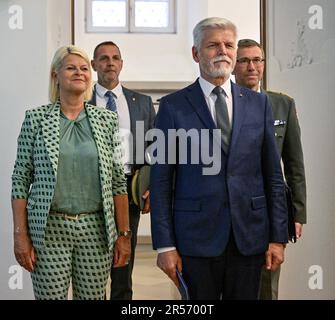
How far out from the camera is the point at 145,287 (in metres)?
4.50

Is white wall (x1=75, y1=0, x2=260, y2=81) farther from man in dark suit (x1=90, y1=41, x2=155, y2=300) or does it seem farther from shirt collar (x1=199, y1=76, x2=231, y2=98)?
shirt collar (x1=199, y1=76, x2=231, y2=98)

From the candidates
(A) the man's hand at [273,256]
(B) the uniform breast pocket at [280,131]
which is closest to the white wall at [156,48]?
(B) the uniform breast pocket at [280,131]

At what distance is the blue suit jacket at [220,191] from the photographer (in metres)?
1.93

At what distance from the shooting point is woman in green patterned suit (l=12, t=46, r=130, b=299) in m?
2.04

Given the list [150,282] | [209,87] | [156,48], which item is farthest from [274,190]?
[156,48]

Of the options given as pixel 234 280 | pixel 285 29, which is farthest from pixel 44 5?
pixel 234 280

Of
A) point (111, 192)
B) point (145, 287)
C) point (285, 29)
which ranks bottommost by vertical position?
point (145, 287)

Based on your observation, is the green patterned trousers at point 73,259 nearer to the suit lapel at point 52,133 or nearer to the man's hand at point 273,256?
the suit lapel at point 52,133

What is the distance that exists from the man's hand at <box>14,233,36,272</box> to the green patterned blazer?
29 mm

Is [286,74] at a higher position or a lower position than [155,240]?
higher

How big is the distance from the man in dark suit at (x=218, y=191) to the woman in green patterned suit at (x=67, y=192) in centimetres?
25

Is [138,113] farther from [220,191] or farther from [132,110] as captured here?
[220,191]
